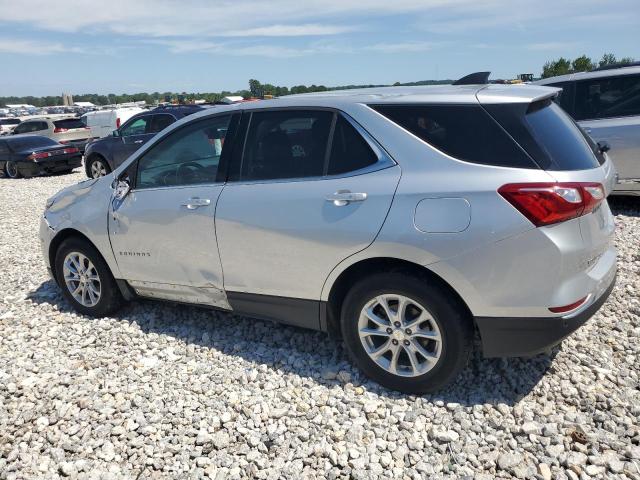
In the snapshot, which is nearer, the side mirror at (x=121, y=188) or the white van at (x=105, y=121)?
the side mirror at (x=121, y=188)

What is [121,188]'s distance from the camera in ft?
Answer: 14.3

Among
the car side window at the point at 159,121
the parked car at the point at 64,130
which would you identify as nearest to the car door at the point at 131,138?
the car side window at the point at 159,121

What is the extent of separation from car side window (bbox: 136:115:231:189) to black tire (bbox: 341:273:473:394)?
1.38 m

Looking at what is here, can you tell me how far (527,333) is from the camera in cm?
293

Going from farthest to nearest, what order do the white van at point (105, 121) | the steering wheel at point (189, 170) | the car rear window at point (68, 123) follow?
1. the white van at point (105, 121)
2. the car rear window at point (68, 123)
3. the steering wheel at point (189, 170)

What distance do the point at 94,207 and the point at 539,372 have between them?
11.6ft

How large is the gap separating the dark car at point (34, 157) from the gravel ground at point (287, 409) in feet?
42.9

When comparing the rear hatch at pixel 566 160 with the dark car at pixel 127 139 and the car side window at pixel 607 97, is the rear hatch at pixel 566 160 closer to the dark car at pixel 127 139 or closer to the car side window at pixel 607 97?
the car side window at pixel 607 97

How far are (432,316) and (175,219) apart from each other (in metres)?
1.96

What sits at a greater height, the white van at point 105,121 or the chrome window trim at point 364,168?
the chrome window trim at point 364,168

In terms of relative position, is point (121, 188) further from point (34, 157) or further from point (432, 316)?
point (34, 157)

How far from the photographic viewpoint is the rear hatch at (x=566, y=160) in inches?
113

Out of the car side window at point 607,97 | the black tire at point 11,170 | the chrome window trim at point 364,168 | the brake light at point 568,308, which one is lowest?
the black tire at point 11,170

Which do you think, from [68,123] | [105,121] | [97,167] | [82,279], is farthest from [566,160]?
[68,123]
